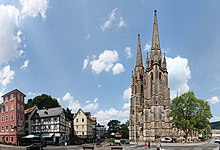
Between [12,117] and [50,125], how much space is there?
38.1 ft

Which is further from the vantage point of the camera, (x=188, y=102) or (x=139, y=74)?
(x=139, y=74)

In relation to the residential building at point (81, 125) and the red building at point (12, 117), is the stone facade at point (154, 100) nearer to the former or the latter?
the residential building at point (81, 125)

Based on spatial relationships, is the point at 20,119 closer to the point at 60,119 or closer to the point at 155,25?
the point at 60,119

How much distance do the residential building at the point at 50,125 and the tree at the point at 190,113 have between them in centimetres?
3250

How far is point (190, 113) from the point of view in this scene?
64.6m

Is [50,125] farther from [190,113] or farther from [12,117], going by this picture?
[190,113]

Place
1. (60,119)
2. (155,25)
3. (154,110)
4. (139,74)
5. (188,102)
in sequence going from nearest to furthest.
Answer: (188,102) → (60,119) → (154,110) → (155,25) → (139,74)

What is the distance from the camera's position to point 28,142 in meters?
60.3

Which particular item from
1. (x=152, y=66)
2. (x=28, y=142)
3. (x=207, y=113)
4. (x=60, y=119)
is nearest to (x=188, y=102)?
(x=207, y=113)

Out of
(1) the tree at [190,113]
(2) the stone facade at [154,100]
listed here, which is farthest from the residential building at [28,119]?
(1) the tree at [190,113]

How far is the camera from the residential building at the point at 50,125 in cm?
6888

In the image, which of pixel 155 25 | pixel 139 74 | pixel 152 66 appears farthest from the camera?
pixel 139 74

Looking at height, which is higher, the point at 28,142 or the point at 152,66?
the point at 152,66

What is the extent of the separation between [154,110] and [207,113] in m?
23.8
